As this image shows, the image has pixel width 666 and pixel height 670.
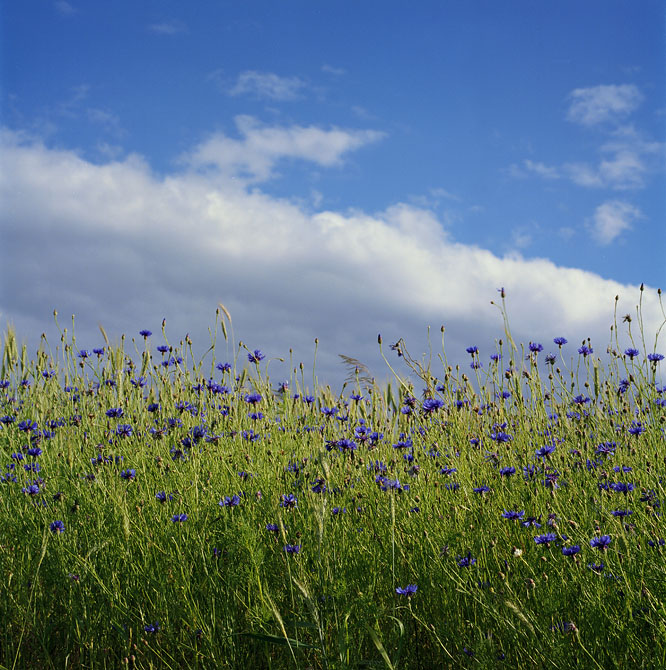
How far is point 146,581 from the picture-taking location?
2.34 metres

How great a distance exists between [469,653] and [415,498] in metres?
0.97

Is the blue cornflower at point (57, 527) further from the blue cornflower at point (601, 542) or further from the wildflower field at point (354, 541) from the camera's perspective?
the blue cornflower at point (601, 542)

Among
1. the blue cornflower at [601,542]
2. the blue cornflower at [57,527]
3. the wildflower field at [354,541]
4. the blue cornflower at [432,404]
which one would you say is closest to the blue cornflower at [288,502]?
the wildflower field at [354,541]

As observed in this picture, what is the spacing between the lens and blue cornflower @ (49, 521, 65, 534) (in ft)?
8.36

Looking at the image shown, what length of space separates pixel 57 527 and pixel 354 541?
1256mm

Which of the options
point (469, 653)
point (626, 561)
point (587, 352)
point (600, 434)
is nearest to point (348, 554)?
point (469, 653)

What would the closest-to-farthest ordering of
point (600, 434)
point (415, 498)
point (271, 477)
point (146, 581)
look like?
point (146, 581)
point (415, 498)
point (271, 477)
point (600, 434)

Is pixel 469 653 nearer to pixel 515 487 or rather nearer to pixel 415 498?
pixel 415 498

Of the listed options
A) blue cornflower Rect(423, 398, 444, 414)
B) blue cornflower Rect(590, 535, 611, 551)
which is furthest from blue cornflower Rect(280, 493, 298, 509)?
blue cornflower Rect(423, 398, 444, 414)

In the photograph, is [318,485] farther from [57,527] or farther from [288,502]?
[57,527]

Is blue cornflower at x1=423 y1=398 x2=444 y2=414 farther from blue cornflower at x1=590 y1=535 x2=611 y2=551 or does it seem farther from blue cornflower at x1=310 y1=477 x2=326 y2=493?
blue cornflower at x1=590 y1=535 x2=611 y2=551

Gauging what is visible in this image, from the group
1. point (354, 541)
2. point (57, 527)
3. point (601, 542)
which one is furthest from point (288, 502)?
point (601, 542)

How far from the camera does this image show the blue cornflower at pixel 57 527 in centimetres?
255

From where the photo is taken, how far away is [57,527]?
8.44 feet
